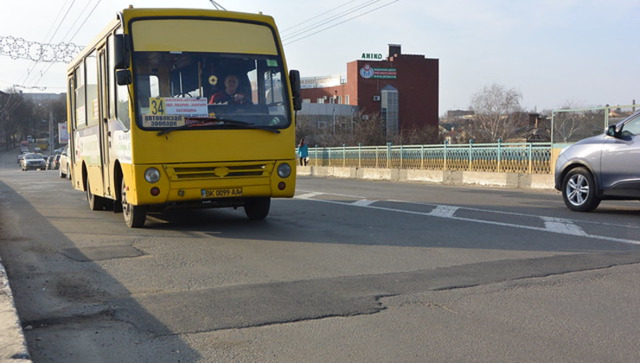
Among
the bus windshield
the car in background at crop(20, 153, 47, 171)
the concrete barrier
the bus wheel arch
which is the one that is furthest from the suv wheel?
the car in background at crop(20, 153, 47, 171)

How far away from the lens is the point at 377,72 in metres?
84.4

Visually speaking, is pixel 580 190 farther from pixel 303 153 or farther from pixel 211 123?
pixel 303 153

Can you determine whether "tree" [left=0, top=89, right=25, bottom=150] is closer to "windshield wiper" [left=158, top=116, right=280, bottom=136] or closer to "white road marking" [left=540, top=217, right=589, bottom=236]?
"windshield wiper" [left=158, top=116, right=280, bottom=136]

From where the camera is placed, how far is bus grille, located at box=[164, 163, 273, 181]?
844cm

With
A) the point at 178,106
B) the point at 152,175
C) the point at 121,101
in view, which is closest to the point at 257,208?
the point at 152,175

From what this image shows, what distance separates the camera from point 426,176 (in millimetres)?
22969

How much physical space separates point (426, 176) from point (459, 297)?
1793cm

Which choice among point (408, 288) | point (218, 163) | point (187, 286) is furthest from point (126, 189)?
point (408, 288)

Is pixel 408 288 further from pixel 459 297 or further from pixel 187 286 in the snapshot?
pixel 187 286

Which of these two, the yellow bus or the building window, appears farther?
the building window

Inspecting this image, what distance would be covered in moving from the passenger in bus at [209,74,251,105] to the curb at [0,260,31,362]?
452cm

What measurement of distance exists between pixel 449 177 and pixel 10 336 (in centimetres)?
1888

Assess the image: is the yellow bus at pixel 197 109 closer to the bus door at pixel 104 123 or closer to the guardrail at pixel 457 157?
the bus door at pixel 104 123

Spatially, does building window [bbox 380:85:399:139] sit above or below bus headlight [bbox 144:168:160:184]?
above
